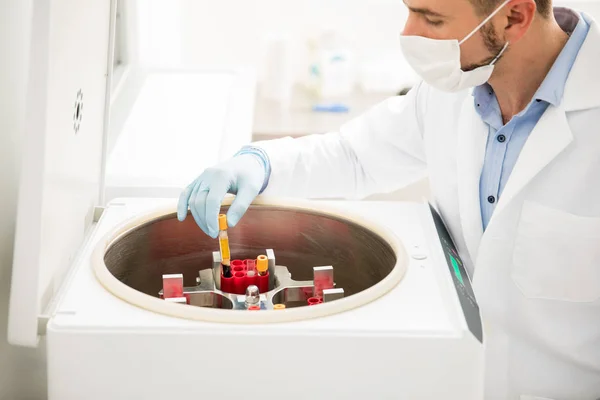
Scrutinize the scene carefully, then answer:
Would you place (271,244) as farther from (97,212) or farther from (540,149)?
(540,149)

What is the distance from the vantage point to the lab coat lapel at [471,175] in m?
1.58

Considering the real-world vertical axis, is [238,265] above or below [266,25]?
below

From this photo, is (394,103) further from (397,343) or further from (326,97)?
(326,97)

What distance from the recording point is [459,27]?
58.1 inches

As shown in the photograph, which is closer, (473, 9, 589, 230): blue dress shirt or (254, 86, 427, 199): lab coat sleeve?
(473, 9, 589, 230): blue dress shirt

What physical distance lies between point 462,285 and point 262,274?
0.35m

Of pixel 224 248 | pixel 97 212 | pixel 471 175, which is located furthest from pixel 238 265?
pixel 471 175

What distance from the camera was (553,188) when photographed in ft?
4.76

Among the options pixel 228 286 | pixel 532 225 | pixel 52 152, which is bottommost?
pixel 228 286

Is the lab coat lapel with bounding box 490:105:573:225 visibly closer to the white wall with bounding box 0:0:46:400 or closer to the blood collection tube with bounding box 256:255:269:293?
the blood collection tube with bounding box 256:255:269:293

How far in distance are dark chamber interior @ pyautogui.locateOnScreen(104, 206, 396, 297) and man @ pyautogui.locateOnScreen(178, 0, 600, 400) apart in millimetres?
78

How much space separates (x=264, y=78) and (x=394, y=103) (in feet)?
5.17

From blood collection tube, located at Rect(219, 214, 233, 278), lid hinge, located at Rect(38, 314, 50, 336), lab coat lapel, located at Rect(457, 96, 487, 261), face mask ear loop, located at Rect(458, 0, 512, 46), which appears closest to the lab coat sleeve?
lab coat lapel, located at Rect(457, 96, 487, 261)

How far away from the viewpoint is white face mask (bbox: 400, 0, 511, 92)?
1.49m
